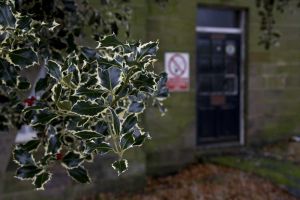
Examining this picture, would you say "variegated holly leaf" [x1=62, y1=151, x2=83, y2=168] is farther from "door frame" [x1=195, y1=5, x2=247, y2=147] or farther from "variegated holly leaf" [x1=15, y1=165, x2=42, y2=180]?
"door frame" [x1=195, y1=5, x2=247, y2=147]

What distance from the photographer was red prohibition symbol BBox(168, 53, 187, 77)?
22.4ft

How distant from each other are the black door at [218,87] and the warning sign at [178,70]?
0.53 m

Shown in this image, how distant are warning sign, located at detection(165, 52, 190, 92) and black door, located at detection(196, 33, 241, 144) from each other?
531 mm

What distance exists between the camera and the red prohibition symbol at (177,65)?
22.4 feet

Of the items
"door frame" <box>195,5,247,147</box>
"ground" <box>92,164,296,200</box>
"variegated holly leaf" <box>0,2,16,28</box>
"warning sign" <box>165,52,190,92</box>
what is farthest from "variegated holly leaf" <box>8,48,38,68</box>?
"door frame" <box>195,5,247,147</box>

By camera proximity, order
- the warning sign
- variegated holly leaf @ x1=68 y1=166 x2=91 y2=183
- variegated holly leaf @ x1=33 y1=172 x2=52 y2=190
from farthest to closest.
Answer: the warning sign → variegated holly leaf @ x1=68 y1=166 x2=91 y2=183 → variegated holly leaf @ x1=33 y1=172 x2=52 y2=190

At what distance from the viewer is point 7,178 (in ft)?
16.7

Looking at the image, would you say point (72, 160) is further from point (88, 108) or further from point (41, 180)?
point (88, 108)

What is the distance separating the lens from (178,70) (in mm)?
6910

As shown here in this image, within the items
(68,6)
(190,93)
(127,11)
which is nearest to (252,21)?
(190,93)

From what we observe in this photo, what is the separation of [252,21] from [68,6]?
5.79 meters

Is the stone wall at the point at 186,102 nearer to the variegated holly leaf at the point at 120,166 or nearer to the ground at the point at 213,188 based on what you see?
the ground at the point at 213,188

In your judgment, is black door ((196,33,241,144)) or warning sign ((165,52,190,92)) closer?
warning sign ((165,52,190,92))

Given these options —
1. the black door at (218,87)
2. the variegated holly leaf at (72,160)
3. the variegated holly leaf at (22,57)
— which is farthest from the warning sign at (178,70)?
the variegated holly leaf at (22,57)
